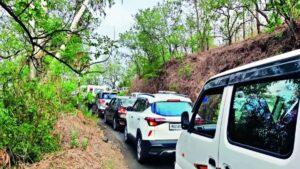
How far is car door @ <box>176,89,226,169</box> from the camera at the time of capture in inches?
151

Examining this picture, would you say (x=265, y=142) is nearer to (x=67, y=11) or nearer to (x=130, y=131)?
(x=130, y=131)

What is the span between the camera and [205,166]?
4.03 meters

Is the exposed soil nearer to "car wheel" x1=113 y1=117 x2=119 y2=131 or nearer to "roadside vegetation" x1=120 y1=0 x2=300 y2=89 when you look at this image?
"car wheel" x1=113 y1=117 x2=119 y2=131

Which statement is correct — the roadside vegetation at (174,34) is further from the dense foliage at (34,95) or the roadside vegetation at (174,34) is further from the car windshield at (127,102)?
the dense foliage at (34,95)

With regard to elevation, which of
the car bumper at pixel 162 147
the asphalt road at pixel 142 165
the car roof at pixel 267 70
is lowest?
the asphalt road at pixel 142 165

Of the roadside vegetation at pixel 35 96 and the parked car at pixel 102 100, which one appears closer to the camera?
the roadside vegetation at pixel 35 96

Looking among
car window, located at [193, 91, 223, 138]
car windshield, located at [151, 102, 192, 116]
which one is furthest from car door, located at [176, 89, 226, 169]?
car windshield, located at [151, 102, 192, 116]

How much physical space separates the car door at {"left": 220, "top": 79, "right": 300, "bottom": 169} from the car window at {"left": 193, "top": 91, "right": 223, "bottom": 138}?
0.53m

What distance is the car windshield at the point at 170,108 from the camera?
32.6ft

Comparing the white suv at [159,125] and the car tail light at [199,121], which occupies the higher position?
the car tail light at [199,121]

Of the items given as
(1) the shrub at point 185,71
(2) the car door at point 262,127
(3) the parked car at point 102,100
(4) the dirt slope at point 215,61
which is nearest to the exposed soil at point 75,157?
(2) the car door at point 262,127

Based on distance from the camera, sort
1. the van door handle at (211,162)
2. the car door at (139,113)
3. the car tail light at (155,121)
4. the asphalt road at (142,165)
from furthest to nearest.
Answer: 1. the car door at (139,113)
2. the asphalt road at (142,165)
3. the car tail light at (155,121)
4. the van door handle at (211,162)

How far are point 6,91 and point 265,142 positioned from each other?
22.5 feet

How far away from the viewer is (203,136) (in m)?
A: 4.27
